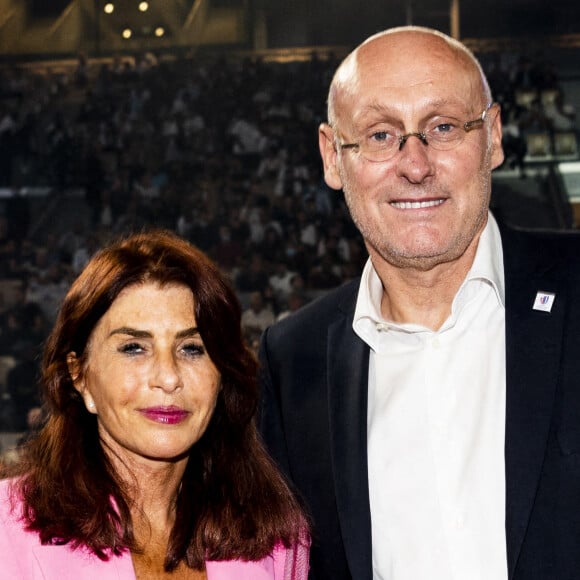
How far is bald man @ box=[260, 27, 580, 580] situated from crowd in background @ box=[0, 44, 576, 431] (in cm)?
517

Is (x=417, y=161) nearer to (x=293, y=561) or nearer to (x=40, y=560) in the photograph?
(x=293, y=561)

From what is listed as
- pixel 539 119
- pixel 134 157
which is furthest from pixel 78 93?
pixel 539 119

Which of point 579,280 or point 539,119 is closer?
point 579,280

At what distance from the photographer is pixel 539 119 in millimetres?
7195

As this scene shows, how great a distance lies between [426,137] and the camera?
182 centimetres

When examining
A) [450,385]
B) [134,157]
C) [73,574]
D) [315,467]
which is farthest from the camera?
[134,157]

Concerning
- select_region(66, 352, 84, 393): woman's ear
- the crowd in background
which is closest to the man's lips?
select_region(66, 352, 84, 393): woman's ear

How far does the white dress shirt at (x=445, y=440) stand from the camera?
5.65 feet

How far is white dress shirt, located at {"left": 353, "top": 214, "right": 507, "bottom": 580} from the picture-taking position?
1.72 m

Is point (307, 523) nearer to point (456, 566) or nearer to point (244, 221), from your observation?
point (456, 566)

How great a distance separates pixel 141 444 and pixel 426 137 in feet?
2.54

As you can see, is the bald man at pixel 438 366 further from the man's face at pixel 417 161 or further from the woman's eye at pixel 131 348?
the woman's eye at pixel 131 348

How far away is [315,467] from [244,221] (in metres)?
5.65

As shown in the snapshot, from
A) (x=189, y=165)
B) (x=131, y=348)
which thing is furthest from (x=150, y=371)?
(x=189, y=165)
